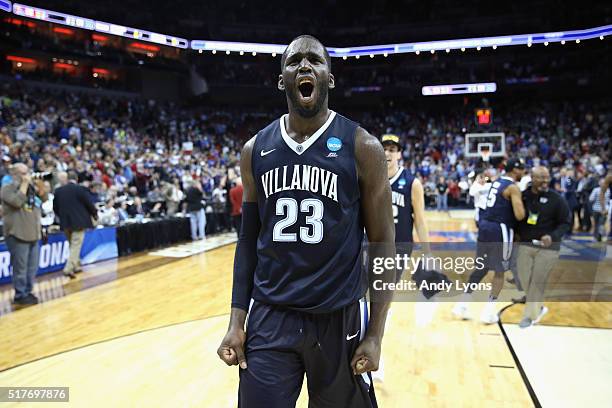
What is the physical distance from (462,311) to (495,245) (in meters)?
0.88

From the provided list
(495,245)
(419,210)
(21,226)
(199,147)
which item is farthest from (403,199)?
(199,147)

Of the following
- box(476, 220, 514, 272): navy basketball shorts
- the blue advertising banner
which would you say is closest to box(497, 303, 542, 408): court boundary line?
box(476, 220, 514, 272): navy basketball shorts

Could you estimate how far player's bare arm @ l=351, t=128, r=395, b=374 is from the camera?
172 centimetres

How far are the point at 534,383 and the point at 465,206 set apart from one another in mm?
17736

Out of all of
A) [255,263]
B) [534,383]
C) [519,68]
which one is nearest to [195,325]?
[534,383]

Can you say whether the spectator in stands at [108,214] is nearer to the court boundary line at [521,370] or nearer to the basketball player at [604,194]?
the court boundary line at [521,370]

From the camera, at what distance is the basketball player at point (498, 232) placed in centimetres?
527

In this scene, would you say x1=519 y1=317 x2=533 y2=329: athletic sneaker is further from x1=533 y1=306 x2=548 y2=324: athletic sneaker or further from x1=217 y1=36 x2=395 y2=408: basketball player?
x1=217 y1=36 x2=395 y2=408: basketball player

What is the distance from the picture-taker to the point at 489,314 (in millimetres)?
5395

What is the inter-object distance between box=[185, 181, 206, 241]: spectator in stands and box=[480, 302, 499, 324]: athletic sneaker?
789cm

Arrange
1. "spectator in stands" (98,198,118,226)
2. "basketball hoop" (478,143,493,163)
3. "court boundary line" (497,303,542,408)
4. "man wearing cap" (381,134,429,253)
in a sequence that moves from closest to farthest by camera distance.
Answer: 1. "court boundary line" (497,303,542,408)
2. "man wearing cap" (381,134,429,253)
3. "spectator in stands" (98,198,118,226)
4. "basketball hoop" (478,143,493,163)

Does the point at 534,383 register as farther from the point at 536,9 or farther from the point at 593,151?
the point at 536,9

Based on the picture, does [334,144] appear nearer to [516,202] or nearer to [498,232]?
[516,202]

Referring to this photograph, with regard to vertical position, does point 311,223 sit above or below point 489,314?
above
